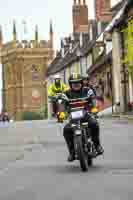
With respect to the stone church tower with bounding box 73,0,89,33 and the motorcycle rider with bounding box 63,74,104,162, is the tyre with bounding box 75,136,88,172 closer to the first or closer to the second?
the motorcycle rider with bounding box 63,74,104,162

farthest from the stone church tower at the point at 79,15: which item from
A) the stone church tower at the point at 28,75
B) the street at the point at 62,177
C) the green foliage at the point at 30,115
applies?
the street at the point at 62,177

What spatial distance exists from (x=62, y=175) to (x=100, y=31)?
6317 centimetres

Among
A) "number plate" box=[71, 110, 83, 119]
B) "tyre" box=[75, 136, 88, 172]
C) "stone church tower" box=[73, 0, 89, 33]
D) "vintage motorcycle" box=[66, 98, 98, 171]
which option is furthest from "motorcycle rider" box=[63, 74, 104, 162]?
"stone church tower" box=[73, 0, 89, 33]

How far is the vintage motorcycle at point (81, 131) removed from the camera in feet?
38.7

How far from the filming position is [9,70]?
165 meters

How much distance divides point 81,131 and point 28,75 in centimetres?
14927

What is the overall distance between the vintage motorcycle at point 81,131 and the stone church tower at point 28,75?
145 meters

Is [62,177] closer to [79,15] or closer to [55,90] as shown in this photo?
[55,90]

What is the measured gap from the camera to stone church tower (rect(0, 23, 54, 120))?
160 metres

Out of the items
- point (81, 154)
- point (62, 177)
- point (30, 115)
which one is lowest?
point (30, 115)

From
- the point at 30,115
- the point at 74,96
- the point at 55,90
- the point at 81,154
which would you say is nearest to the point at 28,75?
the point at 30,115

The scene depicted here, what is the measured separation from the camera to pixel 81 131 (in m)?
12.0

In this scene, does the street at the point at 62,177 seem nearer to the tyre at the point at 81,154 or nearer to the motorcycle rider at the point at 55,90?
the tyre at the point at 81,154

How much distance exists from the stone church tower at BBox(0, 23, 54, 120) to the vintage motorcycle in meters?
145
